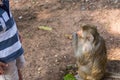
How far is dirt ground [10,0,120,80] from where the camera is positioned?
4707 mm

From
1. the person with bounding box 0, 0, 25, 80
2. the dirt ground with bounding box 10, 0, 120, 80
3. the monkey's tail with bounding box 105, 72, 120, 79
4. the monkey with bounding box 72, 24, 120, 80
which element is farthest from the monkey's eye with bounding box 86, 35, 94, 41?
the person with bounding box 0, 0, 25, 80

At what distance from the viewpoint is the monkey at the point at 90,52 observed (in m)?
4.00

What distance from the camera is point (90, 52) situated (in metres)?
4.06

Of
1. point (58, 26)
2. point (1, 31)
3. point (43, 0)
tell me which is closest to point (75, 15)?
point (58, 26)

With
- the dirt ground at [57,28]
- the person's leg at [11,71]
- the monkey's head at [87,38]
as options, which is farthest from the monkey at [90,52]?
the person's leg at [11,71]

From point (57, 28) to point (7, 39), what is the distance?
257 cm

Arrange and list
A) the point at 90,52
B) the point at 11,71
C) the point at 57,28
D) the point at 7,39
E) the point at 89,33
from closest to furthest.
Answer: the point at 7,39, the point at 11,71, the point at 89,33, the point at 90,52, the point at 57,28

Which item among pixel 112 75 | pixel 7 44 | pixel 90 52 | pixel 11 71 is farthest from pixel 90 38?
pixel 7 44

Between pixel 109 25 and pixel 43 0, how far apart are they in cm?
154

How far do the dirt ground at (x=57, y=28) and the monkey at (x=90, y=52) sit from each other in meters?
0.37

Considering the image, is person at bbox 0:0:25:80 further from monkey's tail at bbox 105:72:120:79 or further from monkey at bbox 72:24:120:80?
monkey's tail at bbox 105:72:120:79

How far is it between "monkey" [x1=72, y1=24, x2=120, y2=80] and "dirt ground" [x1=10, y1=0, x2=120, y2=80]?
0.37 metres

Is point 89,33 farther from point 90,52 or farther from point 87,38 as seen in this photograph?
point 90,52

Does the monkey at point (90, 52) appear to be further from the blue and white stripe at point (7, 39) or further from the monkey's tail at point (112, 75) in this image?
the blue and white stripe at point (7, 39)
